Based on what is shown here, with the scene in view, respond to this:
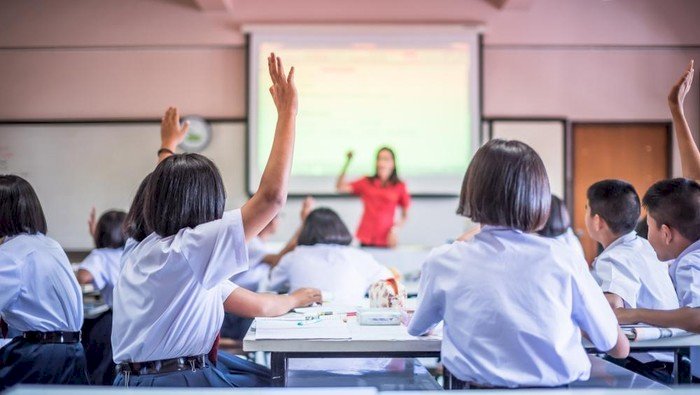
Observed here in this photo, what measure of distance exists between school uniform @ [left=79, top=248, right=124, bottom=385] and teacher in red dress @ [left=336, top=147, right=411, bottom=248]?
8.43 ft

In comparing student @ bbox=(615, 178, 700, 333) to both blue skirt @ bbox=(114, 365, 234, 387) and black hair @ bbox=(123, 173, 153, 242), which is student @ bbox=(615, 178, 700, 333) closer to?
blue skirt @ bbox=(114, 365, 234, 387)

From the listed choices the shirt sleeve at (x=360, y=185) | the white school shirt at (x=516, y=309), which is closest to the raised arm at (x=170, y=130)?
the white school shirt at (x=516, y=309)

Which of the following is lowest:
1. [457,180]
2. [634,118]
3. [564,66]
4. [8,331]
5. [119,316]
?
[8,331]

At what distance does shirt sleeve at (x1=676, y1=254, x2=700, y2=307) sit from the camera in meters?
2.01

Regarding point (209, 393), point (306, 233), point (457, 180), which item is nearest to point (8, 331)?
point (306, 233)

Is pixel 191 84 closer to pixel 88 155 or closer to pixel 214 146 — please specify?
pixel 214 146

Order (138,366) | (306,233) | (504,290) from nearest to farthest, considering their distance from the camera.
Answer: (504,290)
(138,366)
(306,233)

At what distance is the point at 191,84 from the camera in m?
6.16

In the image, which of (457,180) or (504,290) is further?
(457,180)

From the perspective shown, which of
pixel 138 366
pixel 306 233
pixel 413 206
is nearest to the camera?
pixel 138 366

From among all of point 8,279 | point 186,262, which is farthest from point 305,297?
point 8,279

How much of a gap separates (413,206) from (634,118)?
210cm

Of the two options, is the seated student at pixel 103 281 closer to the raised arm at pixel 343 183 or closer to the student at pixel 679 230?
the student at pixel 679 230

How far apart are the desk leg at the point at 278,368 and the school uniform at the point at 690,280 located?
1.12m
